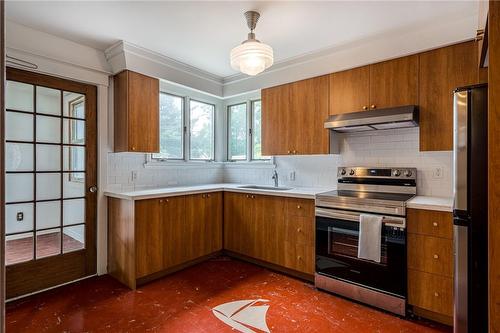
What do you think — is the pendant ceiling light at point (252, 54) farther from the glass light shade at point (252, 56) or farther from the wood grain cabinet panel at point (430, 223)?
the wood grain cabinet panel at point (430, 223)

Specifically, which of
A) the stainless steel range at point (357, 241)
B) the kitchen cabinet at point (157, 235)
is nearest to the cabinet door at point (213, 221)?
the kitchen cabinet at point (157, 235)

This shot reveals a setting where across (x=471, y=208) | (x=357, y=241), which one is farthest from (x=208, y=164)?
(x=471, y=208)

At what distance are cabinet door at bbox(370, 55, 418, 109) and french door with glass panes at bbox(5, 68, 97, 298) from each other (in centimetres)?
298

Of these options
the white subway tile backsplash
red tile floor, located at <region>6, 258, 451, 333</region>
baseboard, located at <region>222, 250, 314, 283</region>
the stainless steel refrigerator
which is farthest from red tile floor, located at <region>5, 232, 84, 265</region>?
the stainless steel refrigerator

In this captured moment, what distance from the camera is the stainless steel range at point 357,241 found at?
2.28 meters

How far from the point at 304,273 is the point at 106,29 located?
3080 mm

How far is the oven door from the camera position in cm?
227

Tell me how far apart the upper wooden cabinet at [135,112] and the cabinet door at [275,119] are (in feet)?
4.38

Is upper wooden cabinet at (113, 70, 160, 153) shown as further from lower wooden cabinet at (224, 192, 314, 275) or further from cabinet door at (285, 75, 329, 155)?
cabinet door at (285, 75, 329, 155)

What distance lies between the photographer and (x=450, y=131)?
2.38 metres

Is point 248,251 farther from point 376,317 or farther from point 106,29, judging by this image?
point 106,29

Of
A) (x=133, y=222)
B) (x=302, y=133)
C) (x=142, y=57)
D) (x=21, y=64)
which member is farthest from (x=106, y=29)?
(x=302, y=133)

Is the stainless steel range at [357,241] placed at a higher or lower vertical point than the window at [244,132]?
lower

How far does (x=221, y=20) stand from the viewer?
2.40 m
